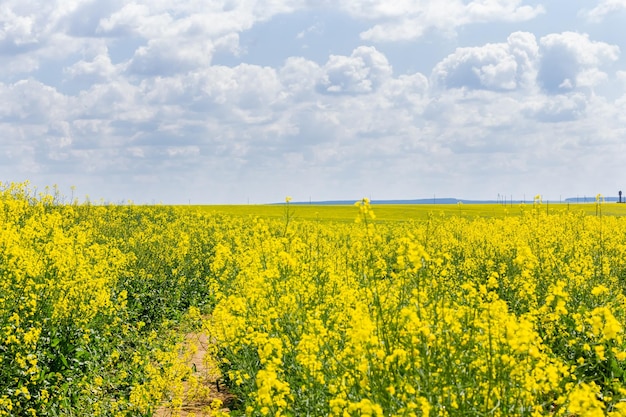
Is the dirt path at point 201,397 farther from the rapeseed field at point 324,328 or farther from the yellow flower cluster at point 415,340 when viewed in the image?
the yellow flower cluster at point 415,340

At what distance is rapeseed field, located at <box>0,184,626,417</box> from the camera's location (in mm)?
4309

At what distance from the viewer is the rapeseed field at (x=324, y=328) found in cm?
431

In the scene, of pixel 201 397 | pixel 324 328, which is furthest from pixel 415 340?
pixel 201 397

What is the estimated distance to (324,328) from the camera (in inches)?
238

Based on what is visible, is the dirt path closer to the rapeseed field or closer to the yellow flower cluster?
the rapeseed field

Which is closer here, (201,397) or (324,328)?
(324,328)

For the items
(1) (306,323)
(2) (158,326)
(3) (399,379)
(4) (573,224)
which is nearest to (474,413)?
(3) (399,379)

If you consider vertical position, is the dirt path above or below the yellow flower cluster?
below

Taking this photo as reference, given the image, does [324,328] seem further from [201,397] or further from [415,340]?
[201,397]

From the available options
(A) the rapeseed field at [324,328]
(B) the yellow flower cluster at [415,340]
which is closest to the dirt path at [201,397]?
(A) the rapeseed field at [324,328]

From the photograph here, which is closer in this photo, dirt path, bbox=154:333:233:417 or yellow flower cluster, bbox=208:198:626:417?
yellow flower cluster, bbox=208:198:626:417

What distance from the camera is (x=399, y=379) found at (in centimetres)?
434

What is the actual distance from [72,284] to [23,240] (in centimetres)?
290

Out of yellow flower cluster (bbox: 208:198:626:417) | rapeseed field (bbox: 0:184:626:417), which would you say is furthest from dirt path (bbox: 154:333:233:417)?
yellow flower cluster (bbox: 208:198:626:417)
